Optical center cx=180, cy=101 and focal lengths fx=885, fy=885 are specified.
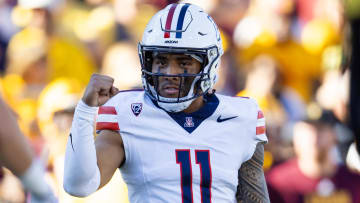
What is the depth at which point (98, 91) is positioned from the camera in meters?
3.65

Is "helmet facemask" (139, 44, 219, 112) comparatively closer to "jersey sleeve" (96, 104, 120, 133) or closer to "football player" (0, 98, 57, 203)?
"jersey sleeve" (96, 104, 120, 133)

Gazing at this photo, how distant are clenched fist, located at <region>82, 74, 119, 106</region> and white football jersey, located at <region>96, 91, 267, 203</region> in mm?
410

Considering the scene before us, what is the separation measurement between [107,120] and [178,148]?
1.16 feet

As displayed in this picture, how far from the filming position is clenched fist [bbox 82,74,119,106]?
11.9 feet

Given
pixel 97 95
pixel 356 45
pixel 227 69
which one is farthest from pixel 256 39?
pixel 97 95

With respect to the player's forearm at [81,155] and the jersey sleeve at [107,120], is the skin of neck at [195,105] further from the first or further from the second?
Answer: the player's forearm at [81,155]

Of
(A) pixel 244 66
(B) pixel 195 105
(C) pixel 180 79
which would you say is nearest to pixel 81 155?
(C) pixel 180 79

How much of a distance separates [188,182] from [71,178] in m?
0.60

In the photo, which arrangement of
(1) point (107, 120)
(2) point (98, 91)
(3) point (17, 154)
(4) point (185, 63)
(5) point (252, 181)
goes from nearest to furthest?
(3) point (17, 154), (2) point (98, 91), (1) point (107, 120), (4) point (185, 63), (5) point (252, 181)

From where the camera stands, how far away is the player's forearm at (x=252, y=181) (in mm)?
4293

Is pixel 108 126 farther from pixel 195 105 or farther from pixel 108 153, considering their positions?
pixel 195 105

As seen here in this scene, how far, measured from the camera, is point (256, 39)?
317 inches

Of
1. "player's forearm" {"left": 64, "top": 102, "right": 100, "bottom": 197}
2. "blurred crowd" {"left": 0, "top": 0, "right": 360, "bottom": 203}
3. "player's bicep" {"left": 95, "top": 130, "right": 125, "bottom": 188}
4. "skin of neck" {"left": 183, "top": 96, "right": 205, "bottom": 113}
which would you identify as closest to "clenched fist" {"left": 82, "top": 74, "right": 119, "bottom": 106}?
"player's forearm" {"left": 64, "top": 102, "right": 100, "bottom": 197}

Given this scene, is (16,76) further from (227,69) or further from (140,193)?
(140,193)
